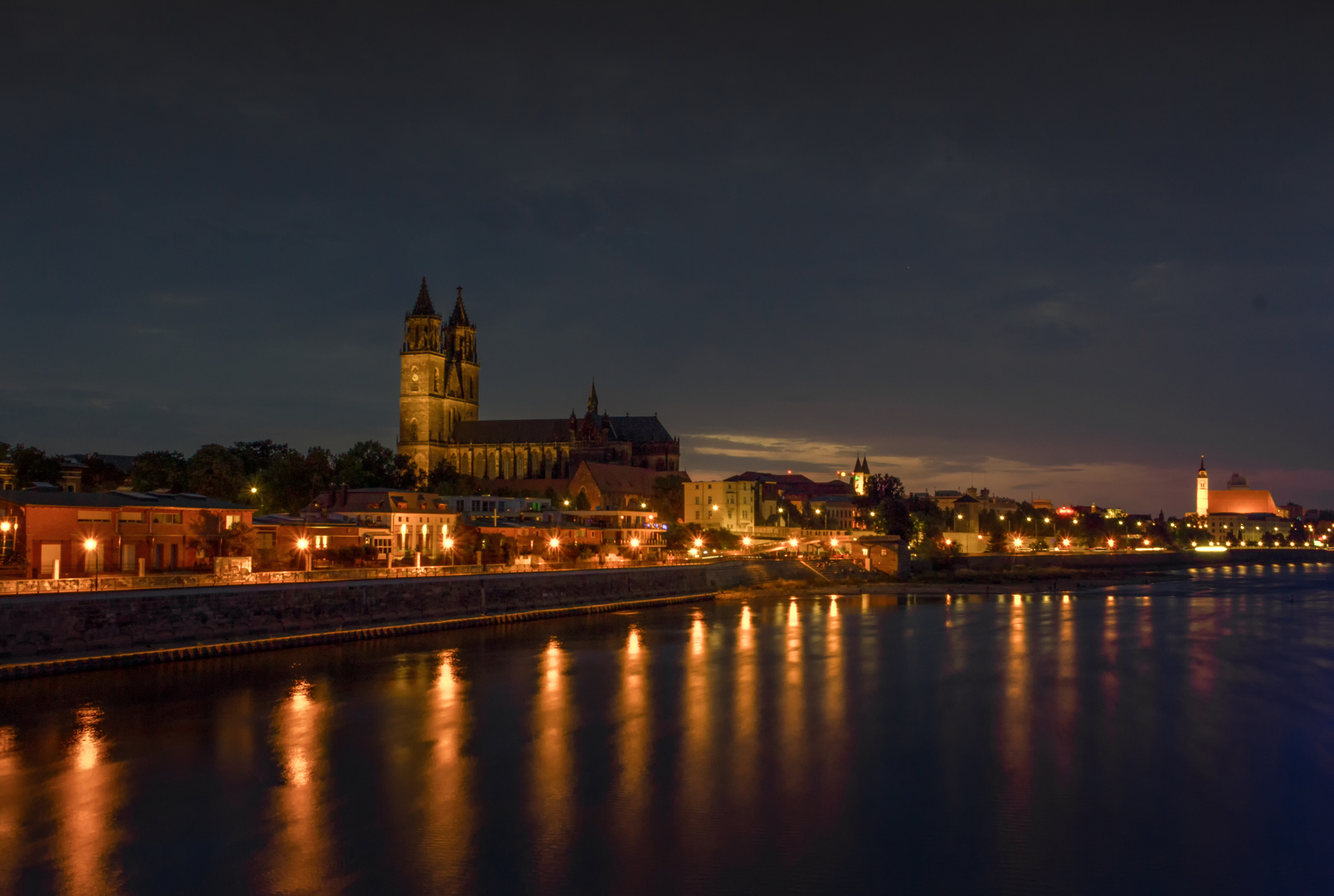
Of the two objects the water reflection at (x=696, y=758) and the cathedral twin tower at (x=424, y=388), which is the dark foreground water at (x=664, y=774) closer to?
the water reflection at (x=696, y=758)

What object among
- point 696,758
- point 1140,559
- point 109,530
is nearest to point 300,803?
point 696,758

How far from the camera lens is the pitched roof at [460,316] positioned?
184 metres

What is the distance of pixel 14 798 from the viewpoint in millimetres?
22516

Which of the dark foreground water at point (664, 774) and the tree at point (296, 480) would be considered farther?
the tree at point (296, 480)

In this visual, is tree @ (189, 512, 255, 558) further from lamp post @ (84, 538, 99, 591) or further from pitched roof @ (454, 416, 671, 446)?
pitched roof @ (454, 416, 671, 446)

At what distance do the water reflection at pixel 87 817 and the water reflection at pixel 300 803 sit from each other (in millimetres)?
3052

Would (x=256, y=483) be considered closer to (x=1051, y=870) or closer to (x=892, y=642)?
(x=892, y=642)

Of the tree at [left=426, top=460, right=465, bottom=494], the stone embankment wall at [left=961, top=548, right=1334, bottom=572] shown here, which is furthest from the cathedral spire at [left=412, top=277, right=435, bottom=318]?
the stone embankment wall at [left=961, top=548, right=1334, bottom=572]

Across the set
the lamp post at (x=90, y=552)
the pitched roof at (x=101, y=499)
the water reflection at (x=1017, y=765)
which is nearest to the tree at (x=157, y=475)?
the pitched roof at (x=101, y=499)

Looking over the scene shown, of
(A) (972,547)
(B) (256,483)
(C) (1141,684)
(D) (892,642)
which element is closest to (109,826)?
(C) (1141,684)

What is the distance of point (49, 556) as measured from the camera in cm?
4884

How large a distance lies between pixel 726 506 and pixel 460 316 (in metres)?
72.7

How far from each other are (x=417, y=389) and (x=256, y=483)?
80358 millimetres

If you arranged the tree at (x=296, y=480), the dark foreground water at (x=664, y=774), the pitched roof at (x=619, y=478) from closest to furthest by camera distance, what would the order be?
the dark foreground water at (x=664, y=774) < the tree at (x=296, y=480) < the pitched roof at (x=619, y=478)
